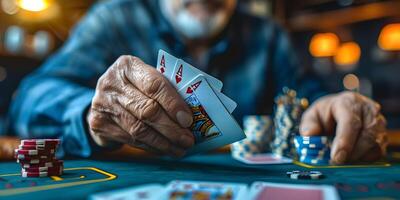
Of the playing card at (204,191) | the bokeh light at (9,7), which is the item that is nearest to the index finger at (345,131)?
the playing card at (204,191)

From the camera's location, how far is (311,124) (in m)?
2.08

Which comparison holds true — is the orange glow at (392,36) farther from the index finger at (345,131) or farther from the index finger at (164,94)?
the index finger at (164,94)

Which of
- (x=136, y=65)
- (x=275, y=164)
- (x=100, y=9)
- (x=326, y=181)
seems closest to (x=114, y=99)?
(x=136, y=65)

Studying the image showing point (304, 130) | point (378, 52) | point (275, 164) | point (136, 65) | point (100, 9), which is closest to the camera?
point (136, 65)

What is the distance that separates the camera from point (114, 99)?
5.73ft

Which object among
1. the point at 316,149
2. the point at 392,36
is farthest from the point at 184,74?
the point at 392,36

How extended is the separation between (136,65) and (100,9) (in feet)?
8.62

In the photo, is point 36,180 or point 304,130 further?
point 304,130

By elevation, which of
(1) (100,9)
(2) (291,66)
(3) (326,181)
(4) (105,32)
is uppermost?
(1) (100,9)

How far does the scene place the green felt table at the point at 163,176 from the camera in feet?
3.83

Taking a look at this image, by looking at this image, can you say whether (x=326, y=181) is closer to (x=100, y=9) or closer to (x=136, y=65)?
(x=136, y=65)

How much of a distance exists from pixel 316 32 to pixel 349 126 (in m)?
8.00

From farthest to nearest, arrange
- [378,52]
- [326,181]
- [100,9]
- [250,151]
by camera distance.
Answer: [378,52]
[100,9]
[250,151]
[326,181]

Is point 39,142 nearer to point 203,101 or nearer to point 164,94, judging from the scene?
point 164,94
